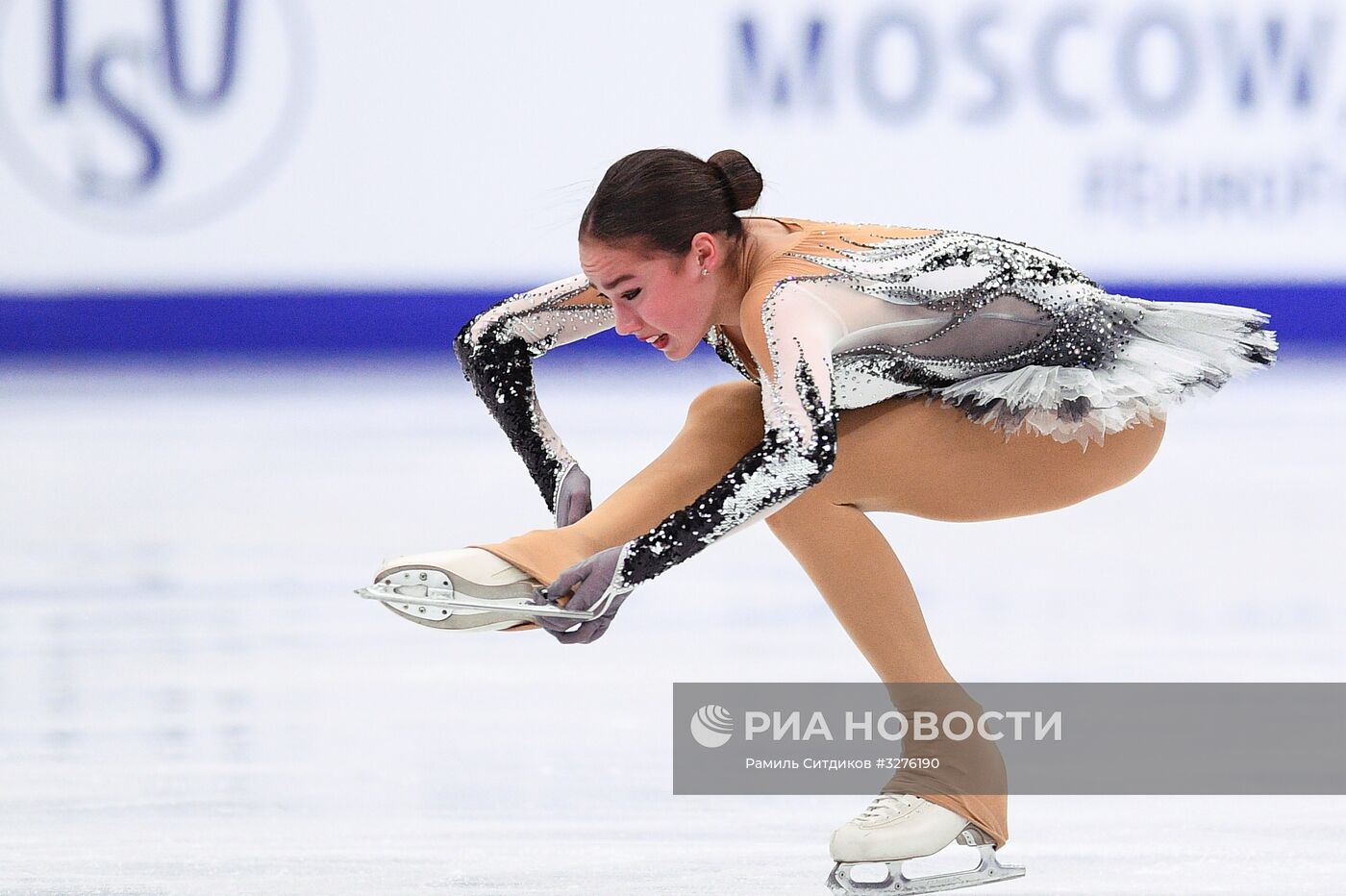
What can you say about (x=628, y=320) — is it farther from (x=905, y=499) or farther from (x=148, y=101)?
(x=148, y=101)

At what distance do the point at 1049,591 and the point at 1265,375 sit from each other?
369cm

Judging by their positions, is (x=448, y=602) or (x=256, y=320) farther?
(x=256, y=320)

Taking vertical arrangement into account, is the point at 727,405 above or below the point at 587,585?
above

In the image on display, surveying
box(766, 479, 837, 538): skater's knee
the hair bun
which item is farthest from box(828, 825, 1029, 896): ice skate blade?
the hair bun

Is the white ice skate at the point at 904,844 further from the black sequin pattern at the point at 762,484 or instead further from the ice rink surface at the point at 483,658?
the black sequin pattern at the point at 762,484

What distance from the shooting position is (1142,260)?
6496 mm

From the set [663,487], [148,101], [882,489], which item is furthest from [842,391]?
[148,101]

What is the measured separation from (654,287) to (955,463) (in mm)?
409

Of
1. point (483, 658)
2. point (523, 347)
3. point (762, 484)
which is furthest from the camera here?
point (483, 658)

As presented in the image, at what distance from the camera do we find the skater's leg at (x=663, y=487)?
1761 millimetres

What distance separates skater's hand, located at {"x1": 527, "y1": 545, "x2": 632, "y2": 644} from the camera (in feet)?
5.50

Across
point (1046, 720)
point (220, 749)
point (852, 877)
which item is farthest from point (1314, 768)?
point (220, 749)

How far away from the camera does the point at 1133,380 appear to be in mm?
1918

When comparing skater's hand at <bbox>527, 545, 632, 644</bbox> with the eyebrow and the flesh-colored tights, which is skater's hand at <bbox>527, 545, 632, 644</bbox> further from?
the eyebrow
